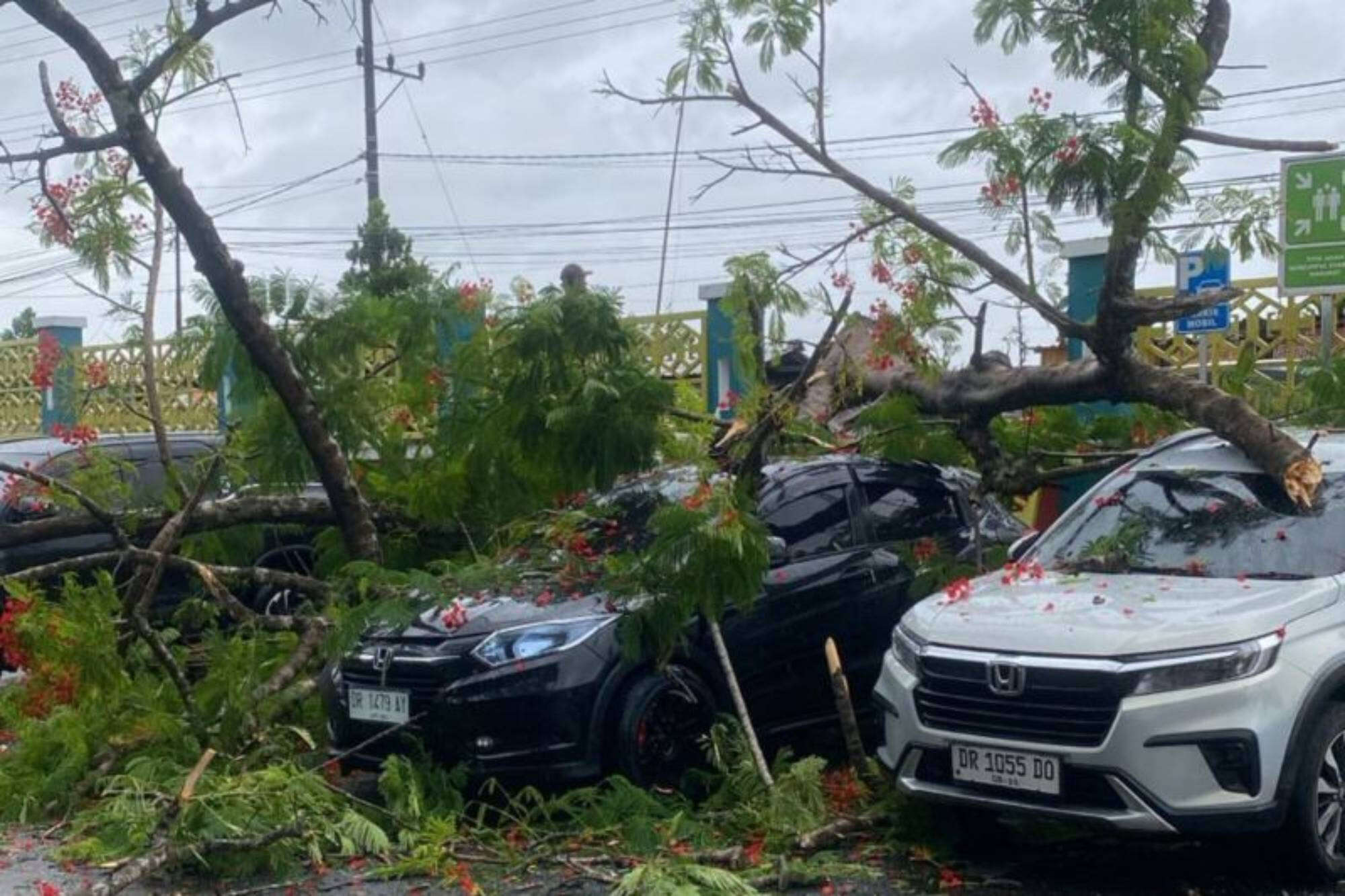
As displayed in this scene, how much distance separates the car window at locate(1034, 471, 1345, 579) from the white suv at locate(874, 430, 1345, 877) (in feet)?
0.04

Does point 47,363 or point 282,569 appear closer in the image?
point 47,363

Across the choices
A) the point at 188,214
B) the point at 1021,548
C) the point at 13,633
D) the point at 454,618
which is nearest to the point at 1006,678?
the point at 1021,548

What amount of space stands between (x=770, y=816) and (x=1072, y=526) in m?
1.96

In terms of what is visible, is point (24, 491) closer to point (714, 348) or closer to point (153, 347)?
point (153, 347)

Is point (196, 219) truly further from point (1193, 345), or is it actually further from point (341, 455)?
point (1193, 345)

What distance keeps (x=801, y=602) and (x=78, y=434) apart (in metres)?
4.52

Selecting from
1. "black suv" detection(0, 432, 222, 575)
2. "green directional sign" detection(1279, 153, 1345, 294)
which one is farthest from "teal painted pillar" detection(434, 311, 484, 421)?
"green directional sign" detection(1279, 153, 1345, 294)

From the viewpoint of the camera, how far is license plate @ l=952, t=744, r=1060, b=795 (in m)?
5.97

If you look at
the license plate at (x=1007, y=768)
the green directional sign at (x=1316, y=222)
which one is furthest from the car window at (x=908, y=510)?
the green directional sign at (x=1316, y=222)

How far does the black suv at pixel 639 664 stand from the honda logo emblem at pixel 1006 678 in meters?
1.78

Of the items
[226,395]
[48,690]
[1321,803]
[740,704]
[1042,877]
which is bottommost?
[1042,877]

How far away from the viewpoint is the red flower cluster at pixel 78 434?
9.83m

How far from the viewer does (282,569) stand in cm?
1102

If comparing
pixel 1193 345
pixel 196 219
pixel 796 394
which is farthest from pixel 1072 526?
pixel 1193 345
